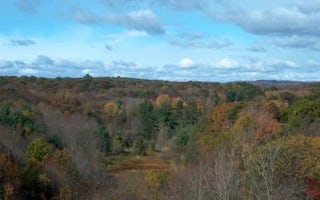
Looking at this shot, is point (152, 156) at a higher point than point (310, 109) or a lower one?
lower

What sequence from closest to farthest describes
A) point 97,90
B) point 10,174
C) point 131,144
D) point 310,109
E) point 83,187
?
1. point 10,174
2. point 83,187
3. point 310,109
4. point 131,144
5. point 97,90

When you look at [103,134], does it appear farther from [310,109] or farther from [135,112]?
[310,109]

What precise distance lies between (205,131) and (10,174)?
3072cm

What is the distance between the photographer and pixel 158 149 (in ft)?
292

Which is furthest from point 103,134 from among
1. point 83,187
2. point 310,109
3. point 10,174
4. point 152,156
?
point 10,174

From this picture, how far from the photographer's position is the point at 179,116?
96.1 meters

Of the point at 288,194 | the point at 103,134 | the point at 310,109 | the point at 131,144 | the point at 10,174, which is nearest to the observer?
the point at 288,194

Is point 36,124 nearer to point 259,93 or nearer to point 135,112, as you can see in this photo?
point 135,112

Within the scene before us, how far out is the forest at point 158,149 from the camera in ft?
95.7

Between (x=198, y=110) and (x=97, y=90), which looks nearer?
(x=198, y=110)

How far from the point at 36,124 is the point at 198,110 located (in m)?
38.1

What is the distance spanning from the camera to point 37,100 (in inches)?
3755

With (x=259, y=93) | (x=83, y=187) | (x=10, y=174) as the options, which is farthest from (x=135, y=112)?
(x=10, y=174)

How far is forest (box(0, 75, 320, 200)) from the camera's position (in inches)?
1148
